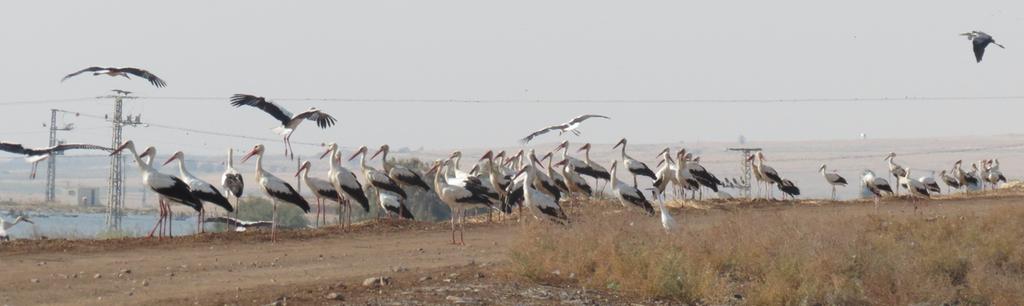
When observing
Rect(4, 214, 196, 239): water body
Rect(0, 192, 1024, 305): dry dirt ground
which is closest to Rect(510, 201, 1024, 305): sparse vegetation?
Rect(0, 192, 1024, 305): dry dirt ground

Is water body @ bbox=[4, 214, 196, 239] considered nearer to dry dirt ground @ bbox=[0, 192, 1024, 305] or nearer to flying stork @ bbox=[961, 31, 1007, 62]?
dry dirt ground @ bbox=[0, 192, 1024, 305]

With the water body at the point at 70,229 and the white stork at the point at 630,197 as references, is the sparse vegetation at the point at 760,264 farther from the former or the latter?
the water body at the point at 70,229

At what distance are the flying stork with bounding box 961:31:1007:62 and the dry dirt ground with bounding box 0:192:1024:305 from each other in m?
8.04

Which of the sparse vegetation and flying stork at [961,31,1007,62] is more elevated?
flying stork at [961,31,1007,62]

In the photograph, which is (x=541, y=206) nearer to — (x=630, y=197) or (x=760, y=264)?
(x=630, y=197)

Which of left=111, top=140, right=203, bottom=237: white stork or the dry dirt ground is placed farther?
left=111, top=140, right=203, bottom=237: white stork

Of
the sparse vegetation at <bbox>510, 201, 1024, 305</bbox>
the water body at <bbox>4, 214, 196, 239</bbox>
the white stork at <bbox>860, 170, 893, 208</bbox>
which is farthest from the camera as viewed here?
the white stork at <bbox>860, 170, 893, 208</bbox>

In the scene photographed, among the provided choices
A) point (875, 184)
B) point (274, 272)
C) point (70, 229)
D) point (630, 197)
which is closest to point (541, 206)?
point (630, 197)

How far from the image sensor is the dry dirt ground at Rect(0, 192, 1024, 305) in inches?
574

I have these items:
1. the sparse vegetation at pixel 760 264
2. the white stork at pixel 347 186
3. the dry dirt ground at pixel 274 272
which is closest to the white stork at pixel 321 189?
the white stork at pixel 347 186

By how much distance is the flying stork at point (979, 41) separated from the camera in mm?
24516

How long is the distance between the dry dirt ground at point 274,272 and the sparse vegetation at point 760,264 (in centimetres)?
38

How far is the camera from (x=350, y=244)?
21969mm

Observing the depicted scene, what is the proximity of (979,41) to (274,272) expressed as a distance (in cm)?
1316
